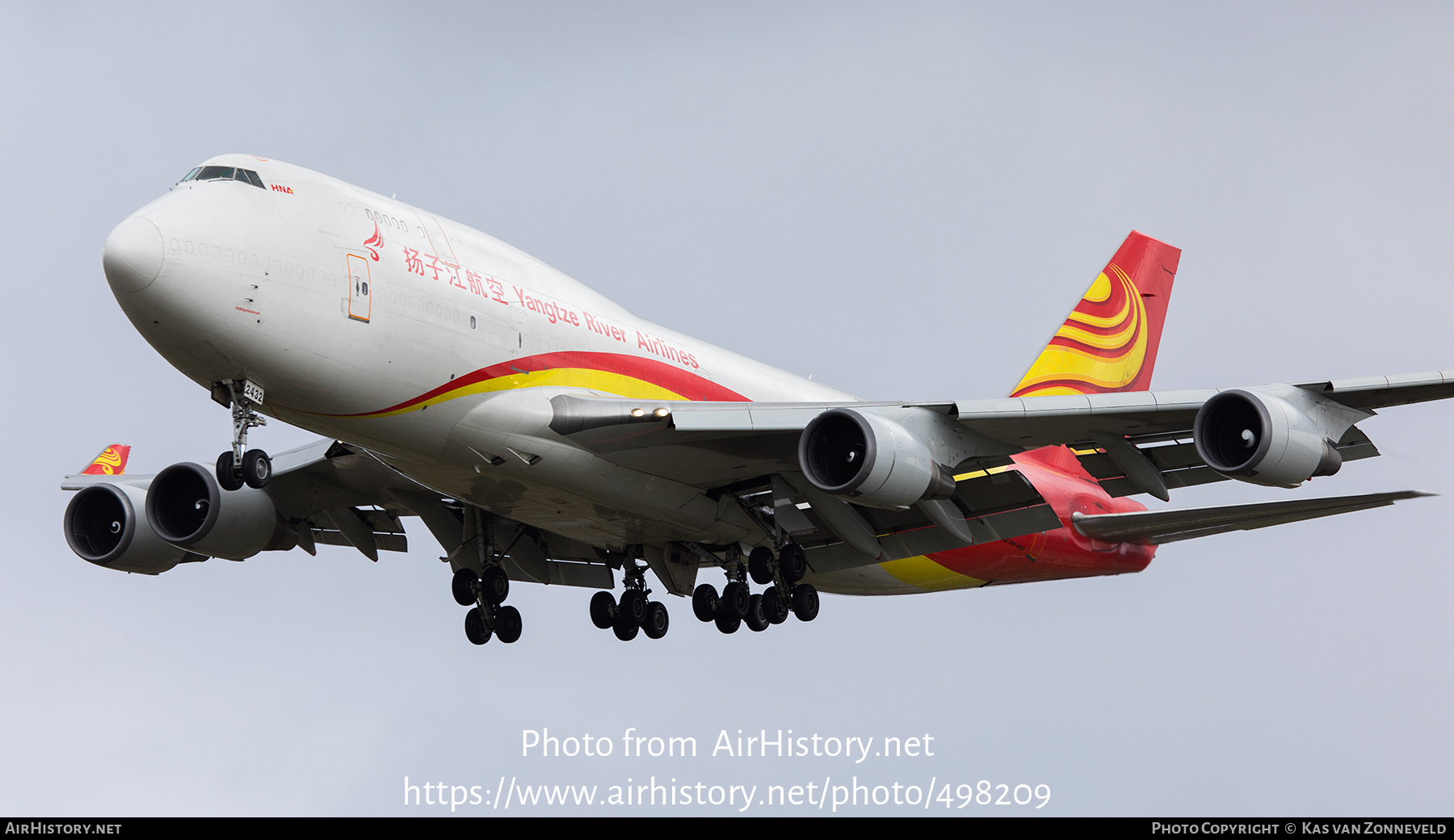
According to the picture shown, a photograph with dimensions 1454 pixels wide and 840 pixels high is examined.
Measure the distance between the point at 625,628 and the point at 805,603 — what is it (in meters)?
3.76

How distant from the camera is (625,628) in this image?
26.6 m

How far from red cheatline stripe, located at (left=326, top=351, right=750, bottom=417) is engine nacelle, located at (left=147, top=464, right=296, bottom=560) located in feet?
24.4

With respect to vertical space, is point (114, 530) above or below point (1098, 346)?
below

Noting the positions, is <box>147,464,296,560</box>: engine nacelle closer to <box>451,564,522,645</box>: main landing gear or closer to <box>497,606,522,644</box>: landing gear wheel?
<box>451,564,522,645</box>: main landing gear

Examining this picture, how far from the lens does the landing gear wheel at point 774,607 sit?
24828mm

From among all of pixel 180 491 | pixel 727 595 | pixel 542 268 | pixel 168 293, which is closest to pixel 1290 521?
pixel 727 595

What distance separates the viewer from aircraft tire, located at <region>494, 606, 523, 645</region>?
2545 centimetres

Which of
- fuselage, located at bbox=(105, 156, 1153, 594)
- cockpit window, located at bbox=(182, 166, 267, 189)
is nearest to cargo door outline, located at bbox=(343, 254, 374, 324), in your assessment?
fuselage, located at bbox=(105, 156, 1153, 594)

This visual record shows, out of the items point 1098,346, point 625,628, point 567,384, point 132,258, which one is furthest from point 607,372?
point 1098,346

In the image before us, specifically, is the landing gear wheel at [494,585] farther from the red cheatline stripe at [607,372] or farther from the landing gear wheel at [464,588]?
the red cheatline stripe at [607,372]

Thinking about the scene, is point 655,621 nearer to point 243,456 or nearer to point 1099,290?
point 243,456

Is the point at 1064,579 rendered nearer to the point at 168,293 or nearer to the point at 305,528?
the point at 305,528

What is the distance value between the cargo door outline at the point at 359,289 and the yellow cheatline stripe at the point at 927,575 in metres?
12.2

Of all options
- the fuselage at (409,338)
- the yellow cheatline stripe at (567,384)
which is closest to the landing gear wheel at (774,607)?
the fuselage at (409,338)
